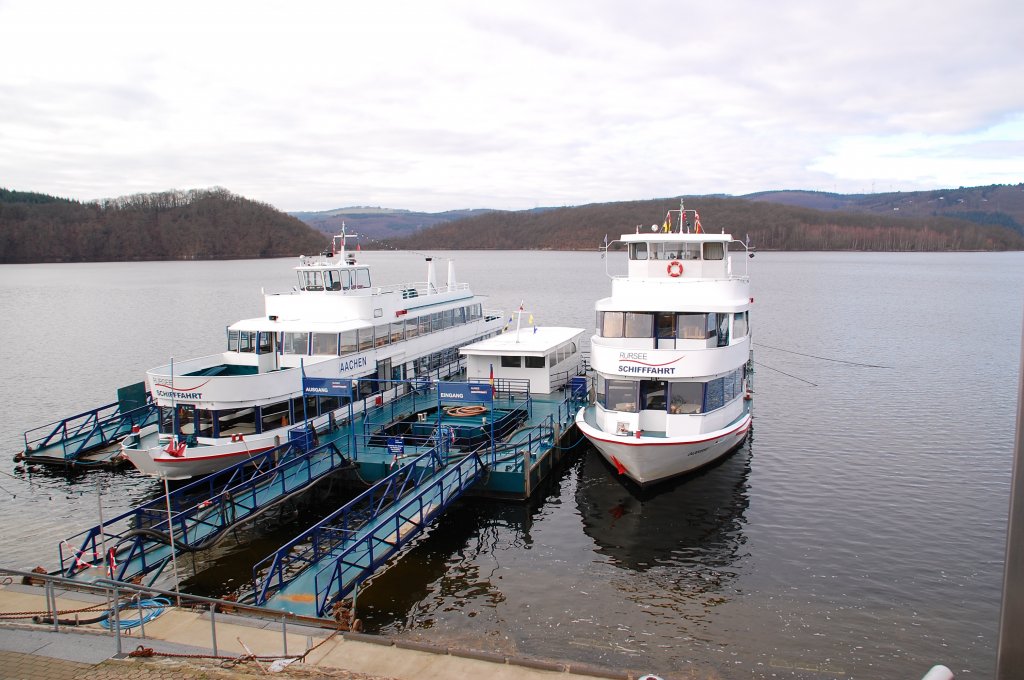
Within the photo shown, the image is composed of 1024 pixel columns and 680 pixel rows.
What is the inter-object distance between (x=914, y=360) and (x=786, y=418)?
18.9m

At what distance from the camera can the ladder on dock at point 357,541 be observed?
1430 centimetres

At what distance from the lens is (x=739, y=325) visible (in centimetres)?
2419

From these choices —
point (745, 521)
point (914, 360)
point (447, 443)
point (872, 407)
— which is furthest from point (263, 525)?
point (914, 360)

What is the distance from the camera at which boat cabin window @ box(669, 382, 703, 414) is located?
21.5 meters

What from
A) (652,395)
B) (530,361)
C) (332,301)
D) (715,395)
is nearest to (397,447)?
(332,301)

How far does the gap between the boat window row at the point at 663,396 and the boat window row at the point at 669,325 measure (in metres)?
1.59

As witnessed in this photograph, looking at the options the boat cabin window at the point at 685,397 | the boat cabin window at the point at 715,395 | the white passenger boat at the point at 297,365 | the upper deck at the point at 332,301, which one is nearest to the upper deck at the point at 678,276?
the boat cabin window at the point at 715,395

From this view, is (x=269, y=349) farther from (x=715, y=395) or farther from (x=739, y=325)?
(x=739, y=325)

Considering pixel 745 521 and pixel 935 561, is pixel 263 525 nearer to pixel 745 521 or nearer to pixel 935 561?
pixel 745 521

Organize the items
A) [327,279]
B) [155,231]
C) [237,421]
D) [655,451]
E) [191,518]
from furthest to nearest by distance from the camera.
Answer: [155,231], [327,279], [237,421], [655,451], [191,518]

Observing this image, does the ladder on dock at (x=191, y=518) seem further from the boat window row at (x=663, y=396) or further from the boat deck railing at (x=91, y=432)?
the boat window row at (x=663, y=396)

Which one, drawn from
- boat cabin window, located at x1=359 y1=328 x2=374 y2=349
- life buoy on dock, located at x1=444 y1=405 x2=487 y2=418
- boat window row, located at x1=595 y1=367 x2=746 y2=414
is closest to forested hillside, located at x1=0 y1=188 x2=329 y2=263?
boat cabin window, located at x1=359 y1=328 x2=374 y2=349

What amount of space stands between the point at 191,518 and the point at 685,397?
14.5 meters

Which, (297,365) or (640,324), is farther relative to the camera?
(297,365)
